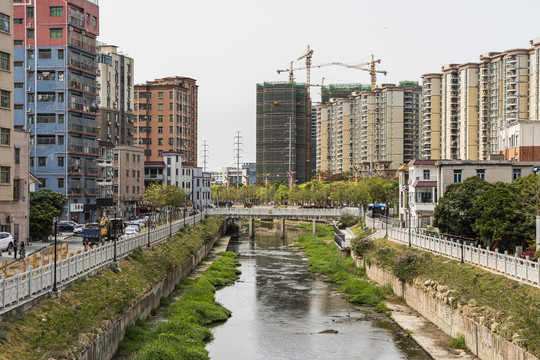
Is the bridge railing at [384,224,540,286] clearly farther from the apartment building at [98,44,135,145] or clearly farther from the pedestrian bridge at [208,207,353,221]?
the apartment building at [98,44,135,145]

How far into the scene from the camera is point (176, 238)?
2827 inches

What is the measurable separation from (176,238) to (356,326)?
32.6 meters

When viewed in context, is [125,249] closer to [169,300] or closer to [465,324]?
[169,300]

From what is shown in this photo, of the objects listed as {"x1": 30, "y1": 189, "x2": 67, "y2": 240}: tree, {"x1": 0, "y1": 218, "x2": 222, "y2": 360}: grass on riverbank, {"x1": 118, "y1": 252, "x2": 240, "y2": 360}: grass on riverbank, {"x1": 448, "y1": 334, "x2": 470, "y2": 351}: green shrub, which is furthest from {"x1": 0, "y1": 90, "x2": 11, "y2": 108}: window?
{"x1": 448, "y1": 334, "x2": 470, "y2": 351}: green shrub

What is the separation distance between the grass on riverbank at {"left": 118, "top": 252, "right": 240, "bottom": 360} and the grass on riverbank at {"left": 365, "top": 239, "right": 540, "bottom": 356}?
48.8 ft

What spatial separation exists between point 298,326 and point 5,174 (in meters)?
26.9

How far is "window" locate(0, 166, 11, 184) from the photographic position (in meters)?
51.6

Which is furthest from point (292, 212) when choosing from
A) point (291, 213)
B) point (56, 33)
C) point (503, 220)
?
point (503, 220)

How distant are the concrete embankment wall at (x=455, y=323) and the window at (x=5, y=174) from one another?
3299 cm

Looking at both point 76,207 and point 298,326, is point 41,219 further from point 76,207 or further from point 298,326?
point 298,326

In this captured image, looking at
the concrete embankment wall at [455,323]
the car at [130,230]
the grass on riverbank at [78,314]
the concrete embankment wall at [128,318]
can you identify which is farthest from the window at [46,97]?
the concrete embankment wall at [455,323]

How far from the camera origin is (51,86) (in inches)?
3612

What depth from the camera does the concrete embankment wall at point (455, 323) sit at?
2915cm

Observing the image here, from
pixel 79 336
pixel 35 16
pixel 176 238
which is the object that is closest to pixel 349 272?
pixel 176 238
